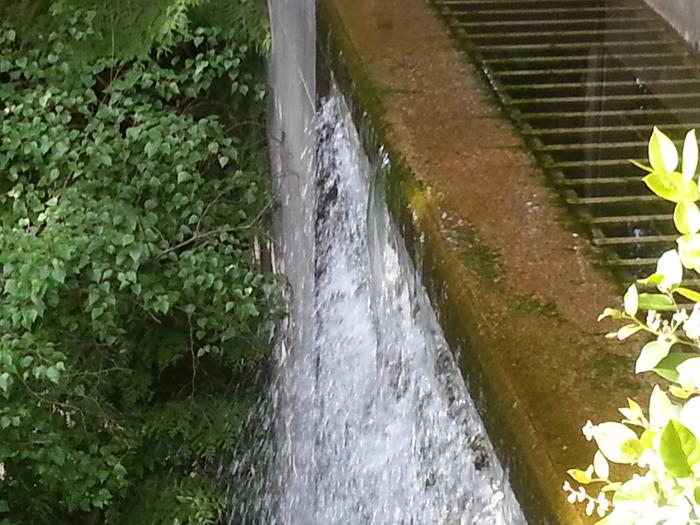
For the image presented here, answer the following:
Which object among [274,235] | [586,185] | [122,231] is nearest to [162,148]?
[122,231]

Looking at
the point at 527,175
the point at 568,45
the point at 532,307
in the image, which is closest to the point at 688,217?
the point at 532,307

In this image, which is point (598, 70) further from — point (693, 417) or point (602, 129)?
point (693, 417)

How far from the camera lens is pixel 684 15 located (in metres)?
2.85

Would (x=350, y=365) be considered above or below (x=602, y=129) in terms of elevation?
below

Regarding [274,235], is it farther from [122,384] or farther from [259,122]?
[122,384]

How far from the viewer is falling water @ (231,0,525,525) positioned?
2.10m

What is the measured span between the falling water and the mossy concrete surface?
0.14 metres

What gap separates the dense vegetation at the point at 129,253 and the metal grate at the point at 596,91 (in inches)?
63.7

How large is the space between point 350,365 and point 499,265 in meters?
1.73

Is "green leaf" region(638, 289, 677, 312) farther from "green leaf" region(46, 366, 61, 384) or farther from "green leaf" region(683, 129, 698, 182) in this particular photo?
"green leaf" region(46, 366, 61, 384)

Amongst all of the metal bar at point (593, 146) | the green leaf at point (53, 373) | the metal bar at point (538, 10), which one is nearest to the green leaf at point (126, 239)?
the green leaf at point (53, 373)

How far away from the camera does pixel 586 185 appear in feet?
7.14

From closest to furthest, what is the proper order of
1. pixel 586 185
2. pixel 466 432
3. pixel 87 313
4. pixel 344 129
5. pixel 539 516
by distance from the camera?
pixel 539 516 → pixel 466 432 → pixel 586 185 → pixel 344 129 → pixel 87 313

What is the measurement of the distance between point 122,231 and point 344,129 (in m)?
1.23
